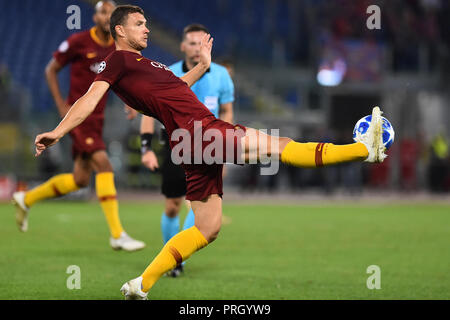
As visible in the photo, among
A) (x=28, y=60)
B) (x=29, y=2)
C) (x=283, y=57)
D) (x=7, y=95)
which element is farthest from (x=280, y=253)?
(x=283, y=57)

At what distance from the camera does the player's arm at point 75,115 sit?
4.10 m

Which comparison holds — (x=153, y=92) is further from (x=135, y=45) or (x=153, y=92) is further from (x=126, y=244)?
(x=126, y=244)

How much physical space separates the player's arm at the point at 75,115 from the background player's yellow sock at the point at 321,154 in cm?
121

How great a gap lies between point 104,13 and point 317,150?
11.7 feet

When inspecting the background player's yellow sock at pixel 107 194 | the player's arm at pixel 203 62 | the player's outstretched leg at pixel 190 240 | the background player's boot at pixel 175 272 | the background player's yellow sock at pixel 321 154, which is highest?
the player's arm at pixel 203 62

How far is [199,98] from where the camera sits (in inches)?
249

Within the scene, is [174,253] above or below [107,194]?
below

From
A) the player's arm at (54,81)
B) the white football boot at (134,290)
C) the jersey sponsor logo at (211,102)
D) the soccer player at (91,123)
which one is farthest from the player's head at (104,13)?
the white football boot at (134,290)

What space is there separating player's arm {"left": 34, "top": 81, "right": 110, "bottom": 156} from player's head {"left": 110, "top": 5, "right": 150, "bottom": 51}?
40 cm

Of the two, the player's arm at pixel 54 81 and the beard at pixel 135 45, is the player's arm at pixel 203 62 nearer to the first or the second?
the beard at pixel 135 45

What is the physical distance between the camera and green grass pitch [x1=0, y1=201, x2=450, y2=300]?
543 centimetres

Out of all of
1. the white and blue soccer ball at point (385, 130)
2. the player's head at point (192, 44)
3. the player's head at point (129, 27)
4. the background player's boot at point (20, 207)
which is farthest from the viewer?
the background player's boot at point (20, 207)

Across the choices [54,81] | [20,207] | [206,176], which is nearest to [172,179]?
[206,176]

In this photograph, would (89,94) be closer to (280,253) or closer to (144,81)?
(144,81)
